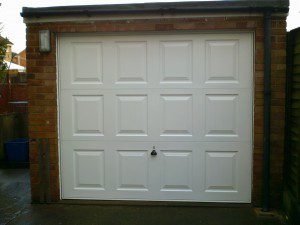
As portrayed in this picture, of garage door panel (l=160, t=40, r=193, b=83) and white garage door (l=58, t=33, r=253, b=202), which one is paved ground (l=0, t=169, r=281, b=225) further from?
garage door panel (l=160, t=40, r=193, b=83)

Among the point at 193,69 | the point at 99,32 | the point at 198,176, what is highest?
the point at 99,32

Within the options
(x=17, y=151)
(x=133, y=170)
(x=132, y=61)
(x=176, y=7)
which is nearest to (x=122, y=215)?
(x=133, y=170)

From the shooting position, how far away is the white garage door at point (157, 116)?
18.1 ft

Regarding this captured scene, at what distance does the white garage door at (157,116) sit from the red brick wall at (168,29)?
132 mm

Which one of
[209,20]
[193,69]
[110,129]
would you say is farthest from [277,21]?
[110,129]

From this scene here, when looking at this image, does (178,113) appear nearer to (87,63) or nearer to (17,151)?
(87,63)

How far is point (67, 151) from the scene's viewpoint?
19.1 feet

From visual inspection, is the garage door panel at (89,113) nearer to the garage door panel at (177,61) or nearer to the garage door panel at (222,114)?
the garage door panel at (177,61)

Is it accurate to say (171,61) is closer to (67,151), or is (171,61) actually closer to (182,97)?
(182,97)

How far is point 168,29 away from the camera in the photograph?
545 cm

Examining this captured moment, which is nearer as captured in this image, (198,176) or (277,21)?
(277,21)

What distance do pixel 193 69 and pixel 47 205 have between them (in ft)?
9.54

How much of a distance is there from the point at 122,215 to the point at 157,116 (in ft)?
4.78

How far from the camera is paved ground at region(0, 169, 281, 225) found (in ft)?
16.7
